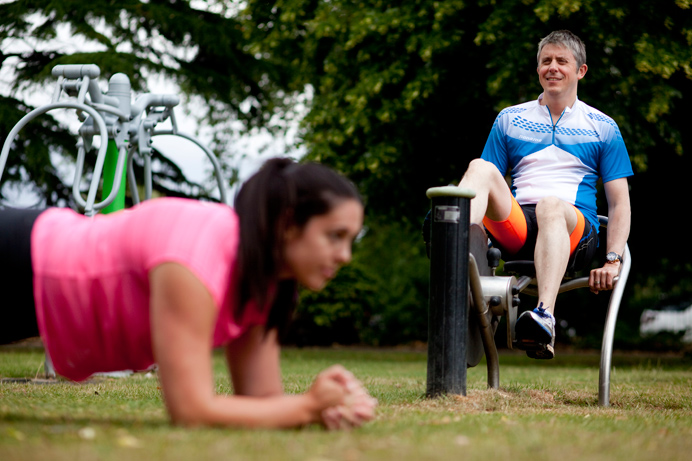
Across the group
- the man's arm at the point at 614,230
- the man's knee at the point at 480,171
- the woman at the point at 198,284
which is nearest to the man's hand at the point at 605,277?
the man's arm at the point at 614,230

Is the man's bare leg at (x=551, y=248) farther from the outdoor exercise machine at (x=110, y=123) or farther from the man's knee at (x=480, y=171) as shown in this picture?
the outdoor exercise machine at (x=110, y=123)

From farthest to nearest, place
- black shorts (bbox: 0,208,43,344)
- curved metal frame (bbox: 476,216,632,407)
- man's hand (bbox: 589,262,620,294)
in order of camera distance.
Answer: man's hand (bbox: 589,262,620,294) < curved metal frame (bbox: 476,216,632,407) < black shorts (bbox: 0,208,43,344)

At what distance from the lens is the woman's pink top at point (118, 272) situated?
2.15m

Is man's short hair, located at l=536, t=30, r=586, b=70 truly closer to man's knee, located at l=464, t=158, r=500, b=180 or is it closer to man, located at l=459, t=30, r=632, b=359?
man, located at l=459, t=30, r=632, b=359

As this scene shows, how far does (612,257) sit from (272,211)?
8.89 feet

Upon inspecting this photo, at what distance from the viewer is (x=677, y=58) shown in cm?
866

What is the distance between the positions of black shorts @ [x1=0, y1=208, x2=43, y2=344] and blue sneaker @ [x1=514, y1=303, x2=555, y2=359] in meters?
2.16

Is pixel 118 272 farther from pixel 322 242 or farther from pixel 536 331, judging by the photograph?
pixel 536 331

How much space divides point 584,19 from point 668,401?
5938 mm

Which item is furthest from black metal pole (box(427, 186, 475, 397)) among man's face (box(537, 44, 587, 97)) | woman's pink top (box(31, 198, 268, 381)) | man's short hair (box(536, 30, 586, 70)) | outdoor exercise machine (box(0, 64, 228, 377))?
outdoor exercise machine (box(0, 64, 228, 377))

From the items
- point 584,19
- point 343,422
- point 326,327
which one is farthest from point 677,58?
point 326,327

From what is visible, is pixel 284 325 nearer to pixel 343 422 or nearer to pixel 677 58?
pixel 343 422

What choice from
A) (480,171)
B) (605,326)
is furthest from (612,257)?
(480,171)

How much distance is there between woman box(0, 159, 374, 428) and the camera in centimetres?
211
